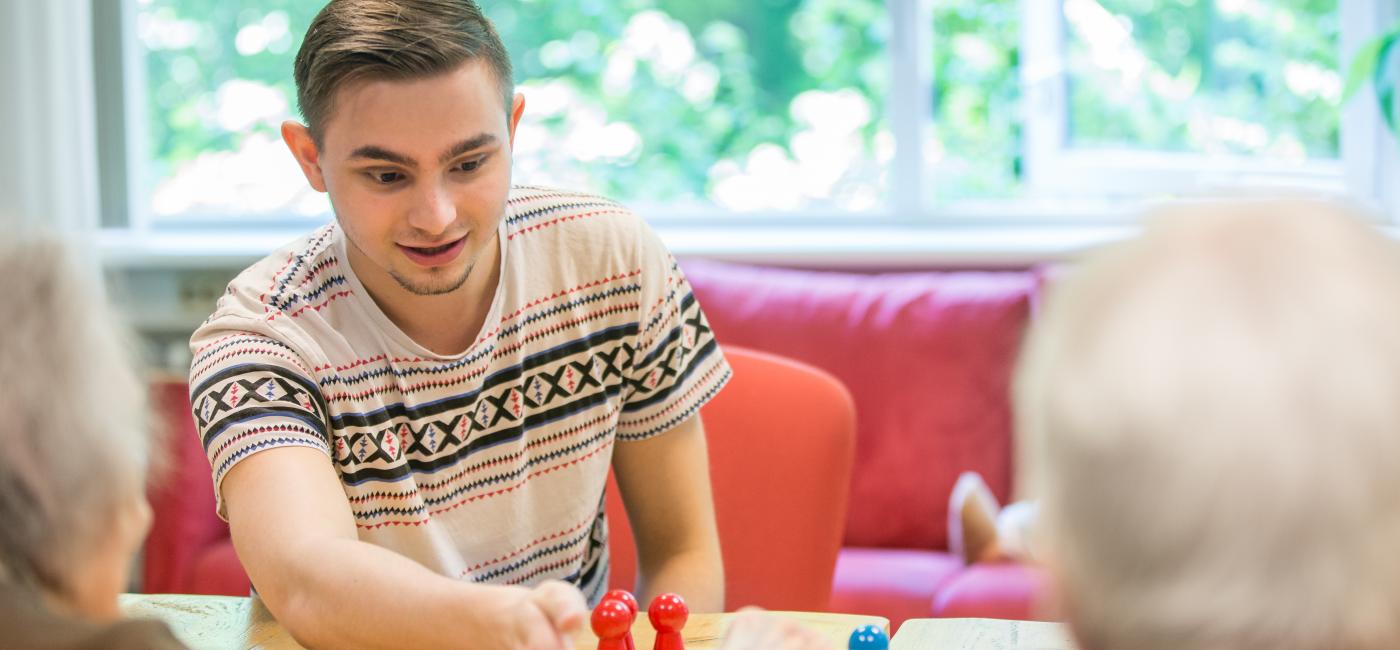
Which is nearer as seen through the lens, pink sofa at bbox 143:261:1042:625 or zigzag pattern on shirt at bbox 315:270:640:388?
zigzag pattern on shirt at bbox 315:270:640:388

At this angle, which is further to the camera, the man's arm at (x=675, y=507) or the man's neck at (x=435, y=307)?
the man's arm at (x=675, y=507)

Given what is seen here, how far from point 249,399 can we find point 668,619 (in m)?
0.50

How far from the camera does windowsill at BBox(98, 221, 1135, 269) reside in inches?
138

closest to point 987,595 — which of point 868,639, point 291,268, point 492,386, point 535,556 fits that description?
point 535,556

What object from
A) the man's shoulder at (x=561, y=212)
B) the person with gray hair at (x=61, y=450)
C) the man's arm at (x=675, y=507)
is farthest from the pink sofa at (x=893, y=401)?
the person with gray hair at (x=61, y=450)

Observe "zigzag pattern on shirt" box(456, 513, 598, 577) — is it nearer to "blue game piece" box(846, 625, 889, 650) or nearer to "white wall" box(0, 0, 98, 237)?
"blue game piece" box(846, 625, 889, 650)

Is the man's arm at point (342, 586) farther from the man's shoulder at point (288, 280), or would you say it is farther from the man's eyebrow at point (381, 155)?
the man's eyebrow at point (381, 155)

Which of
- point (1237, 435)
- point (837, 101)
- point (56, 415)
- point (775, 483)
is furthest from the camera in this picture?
point (837, 101)

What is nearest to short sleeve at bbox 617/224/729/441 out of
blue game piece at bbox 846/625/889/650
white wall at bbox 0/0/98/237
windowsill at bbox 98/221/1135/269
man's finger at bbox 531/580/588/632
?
blue game piece at bbox 846/625/889/650

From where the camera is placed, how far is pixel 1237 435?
69cm

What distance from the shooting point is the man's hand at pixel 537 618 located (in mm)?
1146

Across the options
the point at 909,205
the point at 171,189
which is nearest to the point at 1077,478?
the point at 909,205

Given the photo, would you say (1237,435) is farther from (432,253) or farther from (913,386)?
(913,386)

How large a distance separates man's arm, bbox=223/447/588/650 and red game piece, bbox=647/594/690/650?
0.17m
